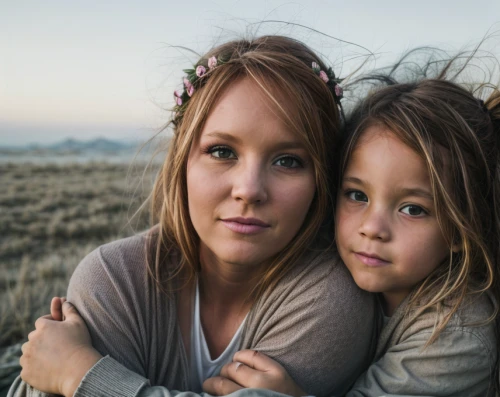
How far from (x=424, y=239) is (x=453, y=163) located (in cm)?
35

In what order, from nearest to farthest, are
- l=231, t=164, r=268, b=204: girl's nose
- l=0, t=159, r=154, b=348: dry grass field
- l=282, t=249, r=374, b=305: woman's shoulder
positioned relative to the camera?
l=231, t=164, r=268, b=204: girl's nose → l=282, t=249, r=374, b=305: woman's shoulder → l=0, t=159, r=154, b=348: dry grass field

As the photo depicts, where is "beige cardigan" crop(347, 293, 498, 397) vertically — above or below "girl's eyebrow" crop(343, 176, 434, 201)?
below

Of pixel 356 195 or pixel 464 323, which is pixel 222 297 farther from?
pixel 464 323

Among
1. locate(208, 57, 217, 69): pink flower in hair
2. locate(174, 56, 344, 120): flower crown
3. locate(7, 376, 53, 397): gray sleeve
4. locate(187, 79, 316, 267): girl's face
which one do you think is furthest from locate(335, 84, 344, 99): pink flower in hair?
locate(7, 376, 53, 397): gray sleeve

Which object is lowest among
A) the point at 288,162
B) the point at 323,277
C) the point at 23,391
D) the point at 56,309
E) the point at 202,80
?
the point at 23,391

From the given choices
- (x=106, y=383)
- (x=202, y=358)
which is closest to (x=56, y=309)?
(x=106, y=383)

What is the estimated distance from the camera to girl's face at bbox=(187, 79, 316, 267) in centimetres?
211

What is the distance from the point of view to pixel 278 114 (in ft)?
7.00

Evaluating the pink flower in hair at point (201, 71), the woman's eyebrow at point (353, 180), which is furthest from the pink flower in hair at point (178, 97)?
the woman's eyebrow at point (353, 180)

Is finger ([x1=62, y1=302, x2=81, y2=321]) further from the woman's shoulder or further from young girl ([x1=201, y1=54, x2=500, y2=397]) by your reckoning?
the woman's shoulder

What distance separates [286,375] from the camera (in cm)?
207

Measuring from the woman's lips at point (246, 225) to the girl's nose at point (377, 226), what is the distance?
0.42 m

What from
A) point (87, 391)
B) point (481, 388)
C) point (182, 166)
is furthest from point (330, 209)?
point (87, 391)

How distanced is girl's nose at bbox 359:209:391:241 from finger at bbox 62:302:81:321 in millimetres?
1265
